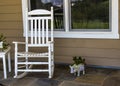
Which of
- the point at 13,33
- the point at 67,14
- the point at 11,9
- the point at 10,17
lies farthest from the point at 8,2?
the point at 67,14

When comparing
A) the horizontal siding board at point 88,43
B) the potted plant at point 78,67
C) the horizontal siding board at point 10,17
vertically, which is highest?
the horizontal siding board at point 10,17

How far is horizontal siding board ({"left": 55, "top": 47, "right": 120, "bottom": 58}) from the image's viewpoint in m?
4.29

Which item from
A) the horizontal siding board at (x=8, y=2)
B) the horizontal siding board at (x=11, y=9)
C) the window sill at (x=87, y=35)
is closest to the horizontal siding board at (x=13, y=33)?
the horizontal siding board at (x=11, y=9)

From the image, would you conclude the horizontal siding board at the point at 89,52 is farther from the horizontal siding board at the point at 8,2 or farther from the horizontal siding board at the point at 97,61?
the horizontal siding board at the point at 8,2

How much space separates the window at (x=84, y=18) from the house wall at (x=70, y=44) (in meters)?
0.12

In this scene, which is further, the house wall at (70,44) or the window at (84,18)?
the house wall at (70,44)

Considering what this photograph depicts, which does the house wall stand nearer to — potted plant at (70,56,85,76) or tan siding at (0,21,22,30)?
tan siding at (0,21,22,30)

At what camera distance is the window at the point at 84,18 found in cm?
418

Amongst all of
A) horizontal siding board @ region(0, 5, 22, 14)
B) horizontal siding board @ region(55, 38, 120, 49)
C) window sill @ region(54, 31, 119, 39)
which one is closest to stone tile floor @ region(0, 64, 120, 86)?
horizontal siding board @ region(55, 38, 120, 49)

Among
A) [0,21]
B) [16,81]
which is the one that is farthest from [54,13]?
[16,81]

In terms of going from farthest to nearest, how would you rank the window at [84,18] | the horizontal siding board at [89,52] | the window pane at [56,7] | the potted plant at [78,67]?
the window pane at [56,7]
the horizontal siding board at [89,52]
the window at [84,18]
the potted plant at [78,67]

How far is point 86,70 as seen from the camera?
4320mm

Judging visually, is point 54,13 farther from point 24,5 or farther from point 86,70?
point 86,70

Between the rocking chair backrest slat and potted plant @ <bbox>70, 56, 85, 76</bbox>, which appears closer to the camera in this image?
potted plant @ <bbox>70, 56, 85, 76</bbox>
